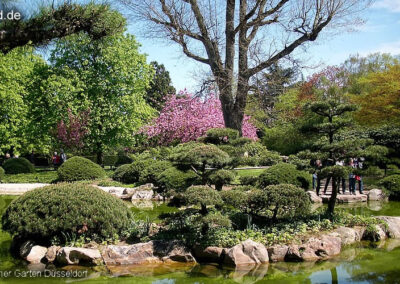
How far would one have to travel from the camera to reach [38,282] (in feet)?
20.6

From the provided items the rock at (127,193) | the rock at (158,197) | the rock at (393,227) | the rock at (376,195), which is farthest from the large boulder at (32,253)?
the rock at (376,195)

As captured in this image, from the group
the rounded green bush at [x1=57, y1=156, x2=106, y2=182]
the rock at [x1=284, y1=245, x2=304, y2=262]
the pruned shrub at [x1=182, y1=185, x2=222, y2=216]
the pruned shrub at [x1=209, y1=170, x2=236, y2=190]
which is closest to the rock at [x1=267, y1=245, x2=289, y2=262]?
the rock at [x1=284, y1=245, x2=304, y2=262]

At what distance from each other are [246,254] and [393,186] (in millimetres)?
9063

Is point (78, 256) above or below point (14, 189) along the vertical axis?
below

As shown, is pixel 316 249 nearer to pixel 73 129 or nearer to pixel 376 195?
pixel 376 195

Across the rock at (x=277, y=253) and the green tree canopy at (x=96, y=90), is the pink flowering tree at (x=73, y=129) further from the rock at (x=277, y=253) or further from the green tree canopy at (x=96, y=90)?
the rock at (x=277, y=253)

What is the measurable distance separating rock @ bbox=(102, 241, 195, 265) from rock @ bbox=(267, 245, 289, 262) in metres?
1.35

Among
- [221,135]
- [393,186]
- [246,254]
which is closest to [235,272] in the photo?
[246,254]

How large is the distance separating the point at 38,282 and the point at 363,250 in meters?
5.67

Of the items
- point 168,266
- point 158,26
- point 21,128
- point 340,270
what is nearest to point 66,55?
point 21,128

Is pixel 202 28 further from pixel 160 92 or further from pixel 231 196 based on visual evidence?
pixel 160 92

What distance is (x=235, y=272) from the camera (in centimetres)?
664

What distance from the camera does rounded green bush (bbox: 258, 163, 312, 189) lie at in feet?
40.5

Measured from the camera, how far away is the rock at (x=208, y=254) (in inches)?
283
